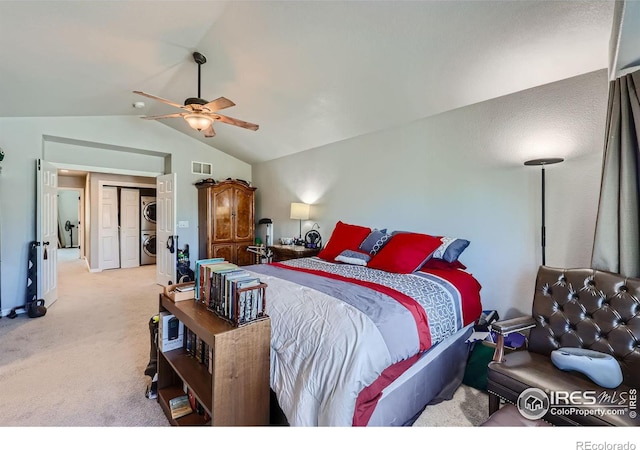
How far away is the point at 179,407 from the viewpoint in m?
1.73

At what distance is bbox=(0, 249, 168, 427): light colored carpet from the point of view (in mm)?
1804

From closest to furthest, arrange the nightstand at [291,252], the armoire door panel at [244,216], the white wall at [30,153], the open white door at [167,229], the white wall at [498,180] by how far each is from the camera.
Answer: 1. the white wall at [498,180]
2. the white wall at [30,153]
3. the nightstand at [291,252]
4. the open white door at [167,229]
5. the armoire door panel at [244,216]

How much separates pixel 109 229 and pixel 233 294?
706 centimetres

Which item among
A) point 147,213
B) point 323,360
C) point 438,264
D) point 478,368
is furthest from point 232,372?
point 147,213

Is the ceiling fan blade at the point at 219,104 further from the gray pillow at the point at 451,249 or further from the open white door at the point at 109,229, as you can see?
the open white door at the point at 109,229

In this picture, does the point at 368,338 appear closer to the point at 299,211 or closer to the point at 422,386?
the point at 422,386

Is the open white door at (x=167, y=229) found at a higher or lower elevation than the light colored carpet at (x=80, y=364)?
higher

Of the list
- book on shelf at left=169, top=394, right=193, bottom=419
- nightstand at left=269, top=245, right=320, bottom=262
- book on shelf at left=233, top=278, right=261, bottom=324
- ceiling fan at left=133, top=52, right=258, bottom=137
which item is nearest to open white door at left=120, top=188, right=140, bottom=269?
nightstand at left=269, top=245, right=320, bottom=262

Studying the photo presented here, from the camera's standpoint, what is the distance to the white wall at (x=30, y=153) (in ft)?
11.9

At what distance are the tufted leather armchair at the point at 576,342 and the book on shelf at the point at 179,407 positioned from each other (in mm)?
1786
